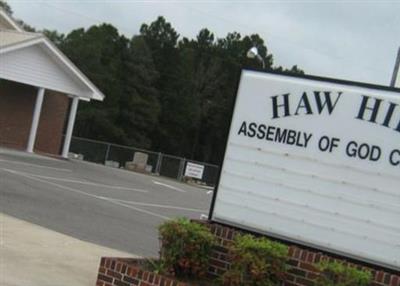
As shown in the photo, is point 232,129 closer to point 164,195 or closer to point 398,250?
point 398,250

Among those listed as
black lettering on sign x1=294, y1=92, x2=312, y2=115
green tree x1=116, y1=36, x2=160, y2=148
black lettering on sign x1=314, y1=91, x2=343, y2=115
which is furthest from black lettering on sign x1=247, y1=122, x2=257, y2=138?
green tree x1=116, y1=36, x2=160, y2=148

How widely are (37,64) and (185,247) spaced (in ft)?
81.5

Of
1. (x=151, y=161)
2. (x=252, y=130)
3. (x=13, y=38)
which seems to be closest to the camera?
(x=252, y=130)

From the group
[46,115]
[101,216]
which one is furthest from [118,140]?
[101,216]

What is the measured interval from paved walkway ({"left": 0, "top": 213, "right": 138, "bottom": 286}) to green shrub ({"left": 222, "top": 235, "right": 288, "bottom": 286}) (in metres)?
2.20

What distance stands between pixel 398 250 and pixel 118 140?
65.2 metres

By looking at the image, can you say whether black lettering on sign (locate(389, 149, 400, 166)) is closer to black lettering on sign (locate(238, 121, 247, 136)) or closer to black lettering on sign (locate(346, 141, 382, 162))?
black lettering on sign (locate(346, 141, 382, 162))

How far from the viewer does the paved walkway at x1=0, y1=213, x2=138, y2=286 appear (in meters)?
8.10

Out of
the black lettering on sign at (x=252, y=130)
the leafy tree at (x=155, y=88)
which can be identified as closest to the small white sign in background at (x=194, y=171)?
the leafy tree at (x=155, y=88)

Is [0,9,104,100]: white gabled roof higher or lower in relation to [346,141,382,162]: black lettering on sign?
higher

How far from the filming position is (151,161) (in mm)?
45562

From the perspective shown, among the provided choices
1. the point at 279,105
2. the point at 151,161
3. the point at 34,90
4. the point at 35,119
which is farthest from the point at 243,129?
the point at 151,161

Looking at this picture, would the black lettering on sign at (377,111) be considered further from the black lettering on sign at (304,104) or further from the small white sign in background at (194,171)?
the small white sign in background at (194,171)

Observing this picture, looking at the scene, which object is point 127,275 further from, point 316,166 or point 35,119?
point 35,119
